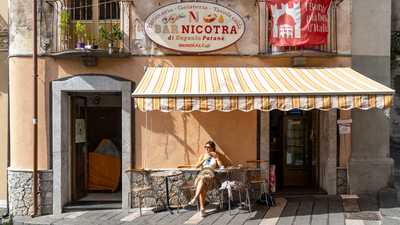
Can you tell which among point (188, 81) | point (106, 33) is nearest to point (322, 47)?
point (188, 81)

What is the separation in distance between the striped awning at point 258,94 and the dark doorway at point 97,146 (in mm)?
2905

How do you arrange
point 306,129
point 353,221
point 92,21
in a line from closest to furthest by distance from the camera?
point 353,221 < point 92,21 < point 306,129

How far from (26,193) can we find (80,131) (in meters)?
2.13

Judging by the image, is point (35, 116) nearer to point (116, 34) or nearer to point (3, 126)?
point (3, 126)

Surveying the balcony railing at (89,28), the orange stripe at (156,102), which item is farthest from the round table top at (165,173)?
the balcony railing at (89,28)

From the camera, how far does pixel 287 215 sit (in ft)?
37.4

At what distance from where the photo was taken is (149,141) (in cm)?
1299

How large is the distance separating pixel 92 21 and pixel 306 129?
664cm

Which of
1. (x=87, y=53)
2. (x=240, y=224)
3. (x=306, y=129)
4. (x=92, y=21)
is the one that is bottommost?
(x=240, y=224)

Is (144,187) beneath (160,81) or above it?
beneath

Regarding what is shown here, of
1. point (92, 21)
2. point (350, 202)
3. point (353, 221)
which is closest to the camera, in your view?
point (353, 221)

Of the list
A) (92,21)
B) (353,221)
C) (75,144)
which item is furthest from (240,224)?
(92,21)

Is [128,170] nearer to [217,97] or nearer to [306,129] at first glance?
[217,97]

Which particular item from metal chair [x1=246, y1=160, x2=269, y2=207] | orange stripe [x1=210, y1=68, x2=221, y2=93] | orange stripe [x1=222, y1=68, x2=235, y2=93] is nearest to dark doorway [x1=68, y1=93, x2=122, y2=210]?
orange stripe [x1=210, y1=68, x2=221, y2=93]
